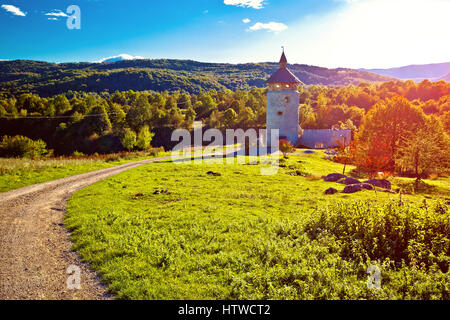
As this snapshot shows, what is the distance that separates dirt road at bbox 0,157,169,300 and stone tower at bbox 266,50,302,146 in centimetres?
4104

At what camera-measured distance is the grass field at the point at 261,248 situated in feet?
21.8

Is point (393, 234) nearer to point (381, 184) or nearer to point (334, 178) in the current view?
point (381, 184)

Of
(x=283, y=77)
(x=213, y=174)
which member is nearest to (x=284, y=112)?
(x=283, y=77)

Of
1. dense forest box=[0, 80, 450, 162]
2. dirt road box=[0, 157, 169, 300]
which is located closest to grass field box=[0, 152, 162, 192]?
dirt road box=[0, 157, 169, 300]

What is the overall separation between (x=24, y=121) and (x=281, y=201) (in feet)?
324

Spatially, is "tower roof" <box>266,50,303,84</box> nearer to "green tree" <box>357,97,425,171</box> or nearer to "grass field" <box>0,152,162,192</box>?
"green tree" <box>357,97,425,171</box>

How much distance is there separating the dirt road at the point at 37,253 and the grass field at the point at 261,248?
49cm

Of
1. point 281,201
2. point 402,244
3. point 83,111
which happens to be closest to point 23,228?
point 281,201

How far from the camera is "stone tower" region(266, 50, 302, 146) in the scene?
158 ft

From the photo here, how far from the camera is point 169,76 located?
625 feet

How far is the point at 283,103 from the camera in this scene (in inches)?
1913

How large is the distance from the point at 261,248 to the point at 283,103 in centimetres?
4373
